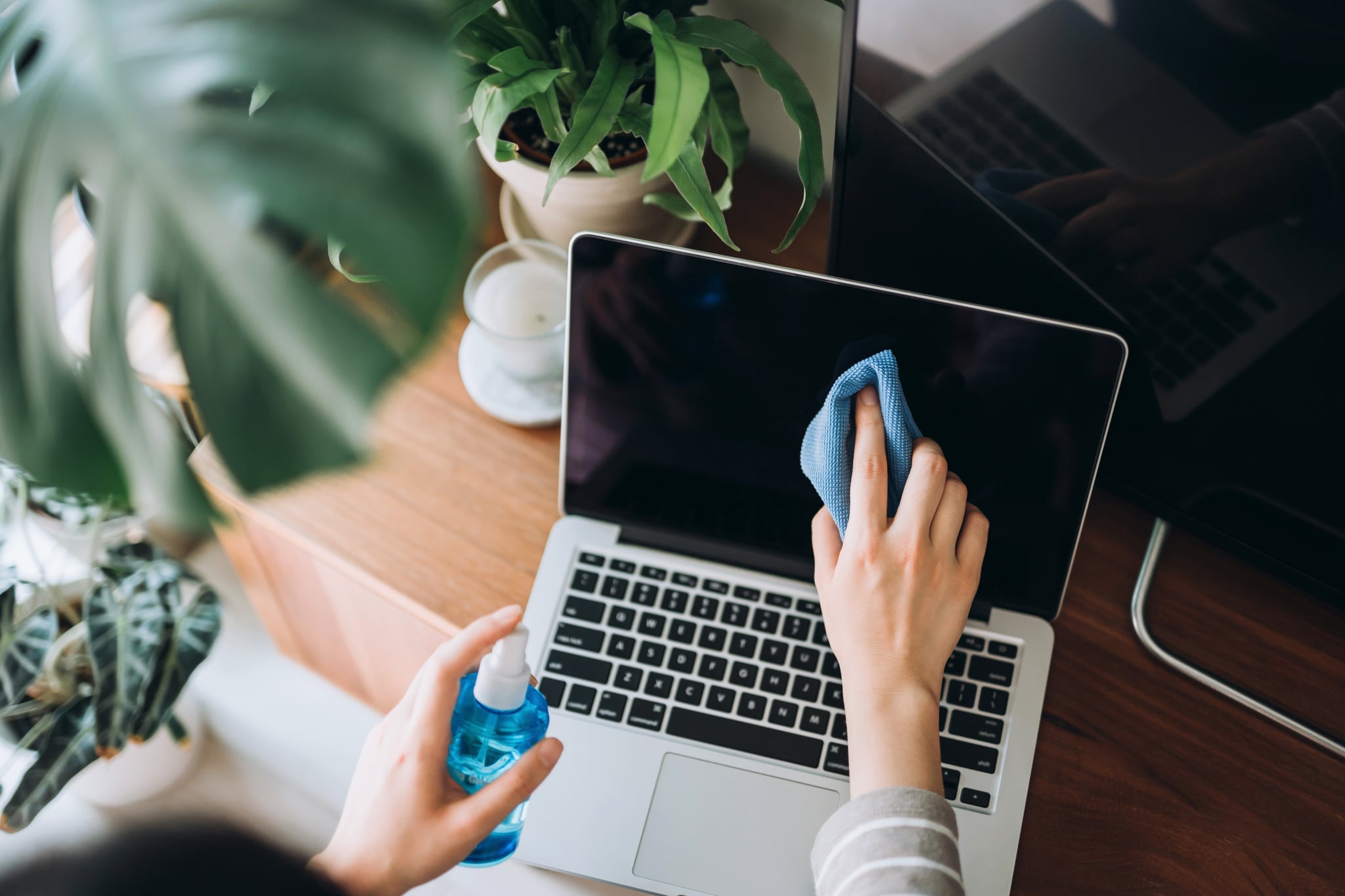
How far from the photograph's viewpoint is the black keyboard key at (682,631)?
656 millimetres

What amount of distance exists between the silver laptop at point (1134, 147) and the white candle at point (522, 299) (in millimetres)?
277

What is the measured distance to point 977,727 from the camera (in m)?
0.62

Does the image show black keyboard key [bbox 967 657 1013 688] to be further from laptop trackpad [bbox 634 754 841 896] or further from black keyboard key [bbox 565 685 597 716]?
black keyboard key [bbox 565 685 597 716]

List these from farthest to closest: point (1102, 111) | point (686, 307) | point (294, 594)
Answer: point (294, 594) → point (686, 307) → point (1102, 111)

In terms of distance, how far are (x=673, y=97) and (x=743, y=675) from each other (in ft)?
1.22

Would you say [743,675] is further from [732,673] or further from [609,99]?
[609,99]

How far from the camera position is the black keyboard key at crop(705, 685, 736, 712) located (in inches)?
25.1

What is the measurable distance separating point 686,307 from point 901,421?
0.52ft

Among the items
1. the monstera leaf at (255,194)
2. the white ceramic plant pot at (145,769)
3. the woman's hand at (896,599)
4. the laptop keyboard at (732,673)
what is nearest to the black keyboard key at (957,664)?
the laptop keyboard at (732,673)

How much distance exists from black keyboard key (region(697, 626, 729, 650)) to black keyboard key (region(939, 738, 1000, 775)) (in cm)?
15

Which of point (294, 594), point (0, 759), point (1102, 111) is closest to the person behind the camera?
point (1102, 111)

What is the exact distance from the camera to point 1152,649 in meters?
0.66

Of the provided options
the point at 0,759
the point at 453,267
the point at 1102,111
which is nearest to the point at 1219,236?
the point at 1102,111

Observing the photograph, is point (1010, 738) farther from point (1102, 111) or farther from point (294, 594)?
point (294, 594)
